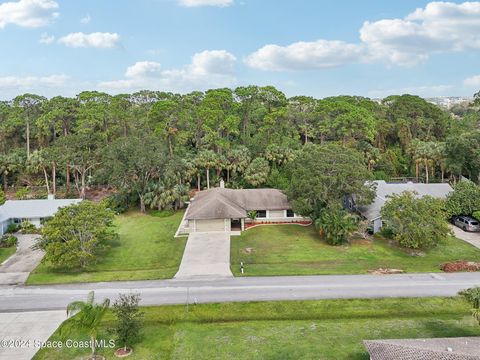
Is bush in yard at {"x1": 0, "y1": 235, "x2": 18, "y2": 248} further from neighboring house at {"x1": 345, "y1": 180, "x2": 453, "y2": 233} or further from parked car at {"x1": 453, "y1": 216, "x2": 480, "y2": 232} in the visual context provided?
parked car at {"x1": 453, "y1": 216, "x2": 480, "y2": 232}

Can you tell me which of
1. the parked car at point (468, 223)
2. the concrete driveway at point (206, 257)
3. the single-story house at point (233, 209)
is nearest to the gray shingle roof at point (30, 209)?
the single-story house at point (233, 209)

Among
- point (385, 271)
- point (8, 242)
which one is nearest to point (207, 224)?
point (385, 271)

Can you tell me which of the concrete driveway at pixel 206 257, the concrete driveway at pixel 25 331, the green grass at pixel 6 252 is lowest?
the concrete driveway at pixel 25 331

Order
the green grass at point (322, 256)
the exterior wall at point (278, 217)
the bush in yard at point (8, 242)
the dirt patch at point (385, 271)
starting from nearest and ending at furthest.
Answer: the dirt patch at point (385, 271) < the green grass at point (322, 256) < the bush in yard at point (8, 242) < the exterior wall at point (278, 217)

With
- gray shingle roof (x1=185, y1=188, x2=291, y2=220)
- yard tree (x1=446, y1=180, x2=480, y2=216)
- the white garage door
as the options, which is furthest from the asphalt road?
yard tree (x1=446, y1=180, x2=480, y2=216)

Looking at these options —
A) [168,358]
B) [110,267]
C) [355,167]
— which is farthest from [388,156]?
[168,358]

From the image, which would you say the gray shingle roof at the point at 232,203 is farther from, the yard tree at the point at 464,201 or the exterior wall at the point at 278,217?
the yard tree at the point at 464,201
